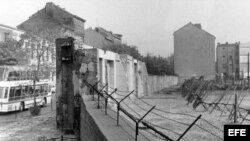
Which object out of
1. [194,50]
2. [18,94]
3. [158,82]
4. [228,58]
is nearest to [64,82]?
[18,94]

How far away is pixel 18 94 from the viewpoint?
74.8 ft

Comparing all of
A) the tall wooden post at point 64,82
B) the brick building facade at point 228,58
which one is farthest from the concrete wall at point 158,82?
the brick building facade at point 228,58

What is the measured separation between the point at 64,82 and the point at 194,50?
151 ft

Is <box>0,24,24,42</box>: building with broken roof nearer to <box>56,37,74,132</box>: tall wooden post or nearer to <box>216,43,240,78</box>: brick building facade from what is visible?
<box>56,37,74,132</box>: tall wooden post

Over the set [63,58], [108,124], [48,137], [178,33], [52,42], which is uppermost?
[178,33]

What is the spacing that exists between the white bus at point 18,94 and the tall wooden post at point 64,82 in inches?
382

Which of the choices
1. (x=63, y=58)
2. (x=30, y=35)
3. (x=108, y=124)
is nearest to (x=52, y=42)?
(x=30, y=35)

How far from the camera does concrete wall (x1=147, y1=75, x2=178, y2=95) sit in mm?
36562

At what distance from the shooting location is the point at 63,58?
12.9 m

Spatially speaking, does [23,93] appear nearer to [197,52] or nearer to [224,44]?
[197,52]

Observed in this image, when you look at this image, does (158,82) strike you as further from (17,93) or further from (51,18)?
(17,93)

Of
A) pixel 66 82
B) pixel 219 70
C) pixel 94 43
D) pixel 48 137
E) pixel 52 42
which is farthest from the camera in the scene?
pixel 219 70

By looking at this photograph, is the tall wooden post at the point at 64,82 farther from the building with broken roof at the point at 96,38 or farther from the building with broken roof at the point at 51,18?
the building with broken roof at the point at 96,38

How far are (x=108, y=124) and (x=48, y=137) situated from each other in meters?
7.82
